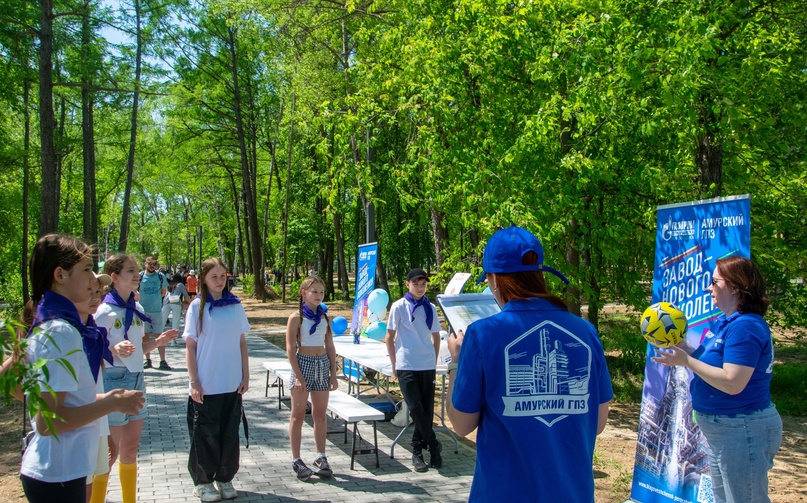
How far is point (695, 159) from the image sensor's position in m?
8.55

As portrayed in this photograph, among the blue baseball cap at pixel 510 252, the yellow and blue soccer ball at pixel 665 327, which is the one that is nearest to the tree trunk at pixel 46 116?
the yellow and blue soccer ball at pixel 665 327

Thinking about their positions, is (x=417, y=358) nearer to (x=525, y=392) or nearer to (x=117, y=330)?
(x=117, y=330)

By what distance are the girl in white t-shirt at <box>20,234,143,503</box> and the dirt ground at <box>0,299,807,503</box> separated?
142 inches

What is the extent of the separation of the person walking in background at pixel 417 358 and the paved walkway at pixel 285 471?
290mm

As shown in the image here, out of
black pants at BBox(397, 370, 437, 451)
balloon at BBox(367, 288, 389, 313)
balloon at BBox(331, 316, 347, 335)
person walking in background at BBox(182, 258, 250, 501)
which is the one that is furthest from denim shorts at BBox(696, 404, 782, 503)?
balloon at BBox(331, 316, 347, 335)

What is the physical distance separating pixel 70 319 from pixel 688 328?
416cm

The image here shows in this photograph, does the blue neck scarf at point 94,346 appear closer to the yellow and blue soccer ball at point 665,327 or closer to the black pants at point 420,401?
the yellow and blue soccer ball at point 665,327

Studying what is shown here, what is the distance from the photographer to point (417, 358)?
682 cm

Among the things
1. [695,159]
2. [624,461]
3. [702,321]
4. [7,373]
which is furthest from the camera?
[695,159]

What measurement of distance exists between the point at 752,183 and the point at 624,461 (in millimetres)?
4291

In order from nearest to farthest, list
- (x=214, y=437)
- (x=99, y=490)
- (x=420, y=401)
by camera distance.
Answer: (x=99, y=490) → (x=214, y=437) → (x=420, y=401)

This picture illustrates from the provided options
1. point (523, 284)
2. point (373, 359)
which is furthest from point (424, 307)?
point (523, 284)

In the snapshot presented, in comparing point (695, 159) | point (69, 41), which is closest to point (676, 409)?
point (695, 159)

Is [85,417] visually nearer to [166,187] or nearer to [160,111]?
[160,111]
